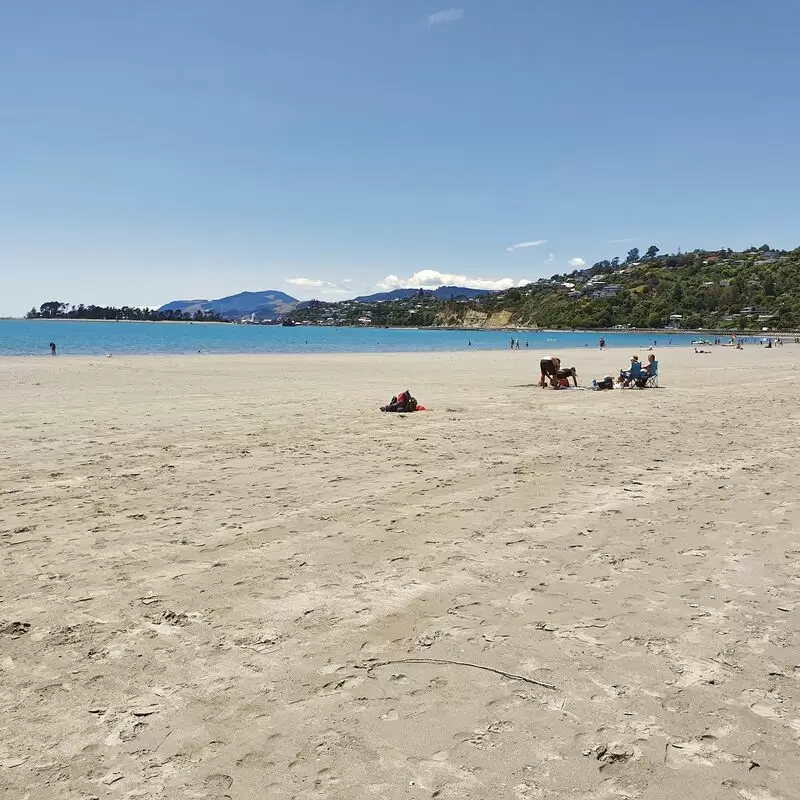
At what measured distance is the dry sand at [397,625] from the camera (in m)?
2.71

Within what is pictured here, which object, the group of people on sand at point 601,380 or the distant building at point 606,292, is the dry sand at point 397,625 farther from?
the distant building at point 606,292

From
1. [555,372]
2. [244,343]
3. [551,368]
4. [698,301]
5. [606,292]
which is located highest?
[606,292]

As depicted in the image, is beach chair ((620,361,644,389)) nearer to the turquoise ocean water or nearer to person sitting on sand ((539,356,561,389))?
person sitting on sand ((539,356,561,389))

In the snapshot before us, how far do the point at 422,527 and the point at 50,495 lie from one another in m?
4.45

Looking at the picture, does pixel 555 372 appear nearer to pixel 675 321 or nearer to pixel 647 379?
pixel 647 379

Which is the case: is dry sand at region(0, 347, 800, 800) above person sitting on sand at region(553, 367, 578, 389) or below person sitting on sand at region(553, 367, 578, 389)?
below

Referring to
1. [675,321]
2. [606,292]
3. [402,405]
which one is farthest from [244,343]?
[606,292]

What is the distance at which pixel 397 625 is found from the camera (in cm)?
397

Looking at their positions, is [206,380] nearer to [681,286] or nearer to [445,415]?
[445,415]

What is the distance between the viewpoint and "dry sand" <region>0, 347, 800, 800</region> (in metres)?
2.71

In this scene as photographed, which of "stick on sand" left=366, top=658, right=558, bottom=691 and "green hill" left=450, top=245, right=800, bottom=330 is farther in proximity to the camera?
"green hill" left=450, top=245, right=800, bottom=330

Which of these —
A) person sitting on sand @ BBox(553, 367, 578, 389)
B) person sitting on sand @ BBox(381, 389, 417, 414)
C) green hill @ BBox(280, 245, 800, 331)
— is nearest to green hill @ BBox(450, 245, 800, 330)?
green hill @ BBox(280, 245, 800, 331)

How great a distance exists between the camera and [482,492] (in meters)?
7.09

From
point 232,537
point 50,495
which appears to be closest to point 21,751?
point 232,537
